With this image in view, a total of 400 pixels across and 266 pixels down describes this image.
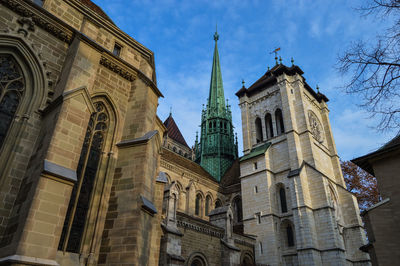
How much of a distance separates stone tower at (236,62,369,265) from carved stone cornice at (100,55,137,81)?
51.5 feet

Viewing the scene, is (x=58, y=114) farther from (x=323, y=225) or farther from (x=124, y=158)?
(x=323, y=225)

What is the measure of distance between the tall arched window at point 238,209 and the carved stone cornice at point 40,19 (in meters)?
21.0

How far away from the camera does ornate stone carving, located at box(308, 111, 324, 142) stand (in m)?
26.5

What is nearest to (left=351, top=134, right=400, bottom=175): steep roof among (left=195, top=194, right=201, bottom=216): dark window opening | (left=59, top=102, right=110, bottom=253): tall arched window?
(left=59, top=102, right=110, bottom=253): tall arched window

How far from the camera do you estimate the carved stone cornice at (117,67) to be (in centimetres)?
906

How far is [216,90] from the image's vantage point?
3816 centimetres

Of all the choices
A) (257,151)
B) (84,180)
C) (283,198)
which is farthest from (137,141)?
(257,151)

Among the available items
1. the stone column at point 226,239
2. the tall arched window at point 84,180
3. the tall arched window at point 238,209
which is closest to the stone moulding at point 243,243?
the stone column at point 226,239

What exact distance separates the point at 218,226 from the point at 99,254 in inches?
434

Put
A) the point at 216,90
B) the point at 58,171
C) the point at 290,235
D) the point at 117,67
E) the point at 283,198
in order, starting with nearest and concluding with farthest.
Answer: the point at 58,171 < the point at 117,67 < the point at 290,235 < the point at 283,198 < the point at 216,90

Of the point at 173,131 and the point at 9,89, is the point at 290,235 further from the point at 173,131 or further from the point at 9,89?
the point at 173,131

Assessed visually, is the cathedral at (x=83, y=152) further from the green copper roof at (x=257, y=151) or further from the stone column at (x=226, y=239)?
the green copper roof at (x=257, y=151)

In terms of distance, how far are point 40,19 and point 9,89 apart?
2.18 meters

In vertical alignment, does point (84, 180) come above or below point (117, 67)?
below
